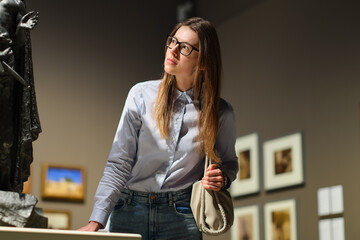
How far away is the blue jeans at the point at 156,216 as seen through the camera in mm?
3455

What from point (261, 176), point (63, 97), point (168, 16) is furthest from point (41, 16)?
point (261, 176)

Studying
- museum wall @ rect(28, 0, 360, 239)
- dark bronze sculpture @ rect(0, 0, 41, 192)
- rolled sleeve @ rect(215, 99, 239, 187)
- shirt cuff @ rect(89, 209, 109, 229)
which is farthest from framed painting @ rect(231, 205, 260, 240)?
dark bronze sculpture @ rect(0, 0, 41, 192)

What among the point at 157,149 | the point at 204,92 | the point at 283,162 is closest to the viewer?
the point at 157,149

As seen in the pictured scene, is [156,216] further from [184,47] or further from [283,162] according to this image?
[283,162]

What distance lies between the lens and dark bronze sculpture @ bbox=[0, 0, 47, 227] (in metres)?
3.29

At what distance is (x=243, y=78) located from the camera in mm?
9070

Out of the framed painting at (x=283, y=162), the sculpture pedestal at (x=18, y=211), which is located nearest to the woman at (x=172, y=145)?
the sculpture pedestal at (x=18, y=211)

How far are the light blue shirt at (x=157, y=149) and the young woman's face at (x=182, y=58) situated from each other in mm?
135

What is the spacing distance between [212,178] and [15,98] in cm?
104

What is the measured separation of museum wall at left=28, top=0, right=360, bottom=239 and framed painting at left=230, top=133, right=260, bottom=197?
0.32 feet

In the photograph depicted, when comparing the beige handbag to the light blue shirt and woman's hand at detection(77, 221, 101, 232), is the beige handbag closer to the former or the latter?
the light blue shirt

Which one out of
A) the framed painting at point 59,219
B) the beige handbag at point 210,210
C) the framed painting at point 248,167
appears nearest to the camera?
the beige handbag at point 210,210

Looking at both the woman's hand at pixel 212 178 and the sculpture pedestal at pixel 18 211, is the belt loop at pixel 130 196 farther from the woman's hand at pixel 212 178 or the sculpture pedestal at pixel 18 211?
the sculpture pedestal at pixel 18 211

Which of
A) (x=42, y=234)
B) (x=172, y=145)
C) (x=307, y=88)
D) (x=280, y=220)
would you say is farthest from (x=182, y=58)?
(x=280, y=220)
